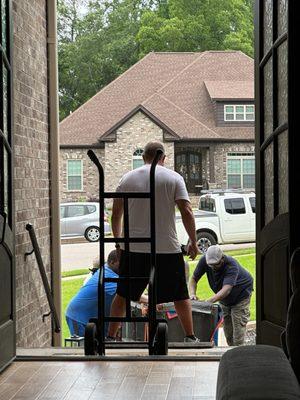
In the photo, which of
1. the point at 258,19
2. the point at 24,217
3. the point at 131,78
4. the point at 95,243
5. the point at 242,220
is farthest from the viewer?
the point at 131,78

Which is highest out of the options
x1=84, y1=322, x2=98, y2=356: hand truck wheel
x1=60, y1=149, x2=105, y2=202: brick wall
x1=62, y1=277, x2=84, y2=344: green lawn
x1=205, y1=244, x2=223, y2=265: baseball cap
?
x1=60, y1=149, x2=105, y2=202: brick wall

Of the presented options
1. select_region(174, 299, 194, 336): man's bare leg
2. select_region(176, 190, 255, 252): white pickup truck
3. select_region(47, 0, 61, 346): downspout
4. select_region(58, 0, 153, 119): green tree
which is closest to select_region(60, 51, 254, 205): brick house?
select_region(58, 0, 153, 119): green tree

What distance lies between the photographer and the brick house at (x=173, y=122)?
25.5 m

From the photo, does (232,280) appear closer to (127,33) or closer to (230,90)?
(230,90)

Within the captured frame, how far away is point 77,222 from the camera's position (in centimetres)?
2019

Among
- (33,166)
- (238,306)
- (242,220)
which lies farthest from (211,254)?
(242,220)

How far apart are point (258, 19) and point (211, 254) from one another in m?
3.93

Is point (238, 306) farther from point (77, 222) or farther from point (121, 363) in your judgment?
point (77, 222)

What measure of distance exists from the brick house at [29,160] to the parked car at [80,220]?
12.5 metres

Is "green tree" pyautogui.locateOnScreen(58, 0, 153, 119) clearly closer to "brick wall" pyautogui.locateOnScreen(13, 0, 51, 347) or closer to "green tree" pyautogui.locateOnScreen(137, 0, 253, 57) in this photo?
"green tree" pyautogui.locateOnScreen(137, 0, 253, 57)

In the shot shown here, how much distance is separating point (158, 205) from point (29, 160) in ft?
3.49

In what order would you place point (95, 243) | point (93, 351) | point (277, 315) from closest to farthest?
point (277, 315)
point (93, 351)
point (95, 243)

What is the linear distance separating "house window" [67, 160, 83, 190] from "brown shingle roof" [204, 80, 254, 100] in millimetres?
3961

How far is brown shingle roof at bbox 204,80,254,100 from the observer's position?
84.4 feet
